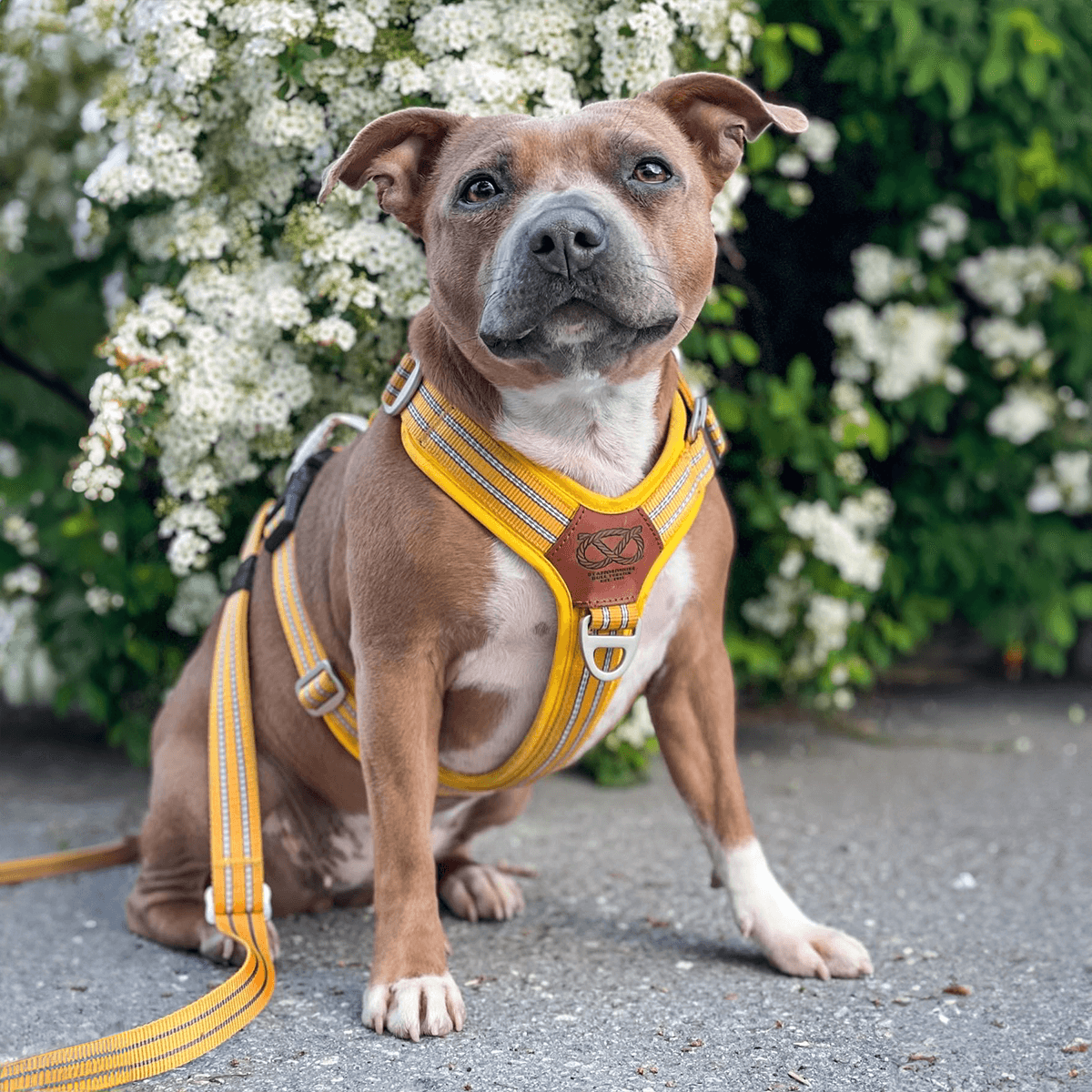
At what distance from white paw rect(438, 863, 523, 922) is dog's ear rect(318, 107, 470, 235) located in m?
1.54

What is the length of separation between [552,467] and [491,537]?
18cm

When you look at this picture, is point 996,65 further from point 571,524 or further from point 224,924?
point 224,924

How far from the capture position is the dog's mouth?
89.4 inches

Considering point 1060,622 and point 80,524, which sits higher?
point 80,524

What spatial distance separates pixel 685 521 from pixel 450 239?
2.29 ft

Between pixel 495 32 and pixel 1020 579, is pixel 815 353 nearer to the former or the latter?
pixel 1020 579

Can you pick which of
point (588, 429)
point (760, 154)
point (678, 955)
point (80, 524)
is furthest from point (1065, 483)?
point (80, 524)

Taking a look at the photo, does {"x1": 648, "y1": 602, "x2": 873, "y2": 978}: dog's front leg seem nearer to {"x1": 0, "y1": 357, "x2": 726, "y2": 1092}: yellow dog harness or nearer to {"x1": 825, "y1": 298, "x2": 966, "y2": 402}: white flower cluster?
{"x1": 0, "y1": 357, "x2": 726, "y2": 1092}: yellow dog harness

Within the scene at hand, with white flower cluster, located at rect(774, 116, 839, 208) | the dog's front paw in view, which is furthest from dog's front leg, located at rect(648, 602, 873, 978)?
white flower cluster, located at rect(774, 116, 839, 208)

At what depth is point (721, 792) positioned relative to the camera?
111 inches

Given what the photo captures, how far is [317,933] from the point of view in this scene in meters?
3.10

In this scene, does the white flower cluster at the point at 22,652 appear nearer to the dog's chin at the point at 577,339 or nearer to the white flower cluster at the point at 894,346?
the dog's chin at the point at 577,339

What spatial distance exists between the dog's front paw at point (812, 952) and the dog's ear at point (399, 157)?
1636 millimetres

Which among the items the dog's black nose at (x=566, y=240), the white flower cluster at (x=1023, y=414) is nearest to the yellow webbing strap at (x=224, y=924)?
the dog's black nose at (x=566, y=240)
